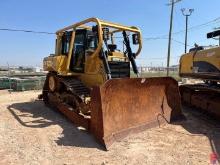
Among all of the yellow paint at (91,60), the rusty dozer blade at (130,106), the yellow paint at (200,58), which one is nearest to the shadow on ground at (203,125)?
the rusty dozer blade at (130,106)

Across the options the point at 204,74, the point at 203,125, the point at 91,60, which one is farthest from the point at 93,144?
the point at 204,74

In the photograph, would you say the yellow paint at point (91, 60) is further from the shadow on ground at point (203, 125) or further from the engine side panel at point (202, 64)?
the shadow on ground at point (203, 125)

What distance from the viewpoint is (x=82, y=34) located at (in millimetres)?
9414

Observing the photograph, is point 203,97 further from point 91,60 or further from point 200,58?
point 91,60

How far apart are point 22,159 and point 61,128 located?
6.61ft

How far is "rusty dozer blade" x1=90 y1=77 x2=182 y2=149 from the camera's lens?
6723 mm

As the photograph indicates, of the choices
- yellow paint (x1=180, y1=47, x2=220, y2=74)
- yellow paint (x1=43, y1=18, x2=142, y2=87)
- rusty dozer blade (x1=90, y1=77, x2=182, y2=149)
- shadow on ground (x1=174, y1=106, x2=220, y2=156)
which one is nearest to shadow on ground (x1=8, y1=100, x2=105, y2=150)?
rusty dozer blade (x1=90, y1=77, x2=182, y2=149)

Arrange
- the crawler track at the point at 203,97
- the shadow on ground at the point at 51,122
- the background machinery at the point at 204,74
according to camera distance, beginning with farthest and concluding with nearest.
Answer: the crawler track at the point at 203,97 → the background machinery at the point at 204,74 → the shadow on ground at the point at 51,122

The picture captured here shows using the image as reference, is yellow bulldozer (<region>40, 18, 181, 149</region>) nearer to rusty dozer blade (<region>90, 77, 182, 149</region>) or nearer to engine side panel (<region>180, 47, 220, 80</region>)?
rusty dozer blade (<region>90, 77, 182, 149</region>)

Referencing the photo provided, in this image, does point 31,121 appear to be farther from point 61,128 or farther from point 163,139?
point 163,139

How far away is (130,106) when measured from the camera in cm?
752

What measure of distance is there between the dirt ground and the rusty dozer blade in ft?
0.79

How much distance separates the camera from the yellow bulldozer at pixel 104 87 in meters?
6.90

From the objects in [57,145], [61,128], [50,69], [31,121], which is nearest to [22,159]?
[57,145]
